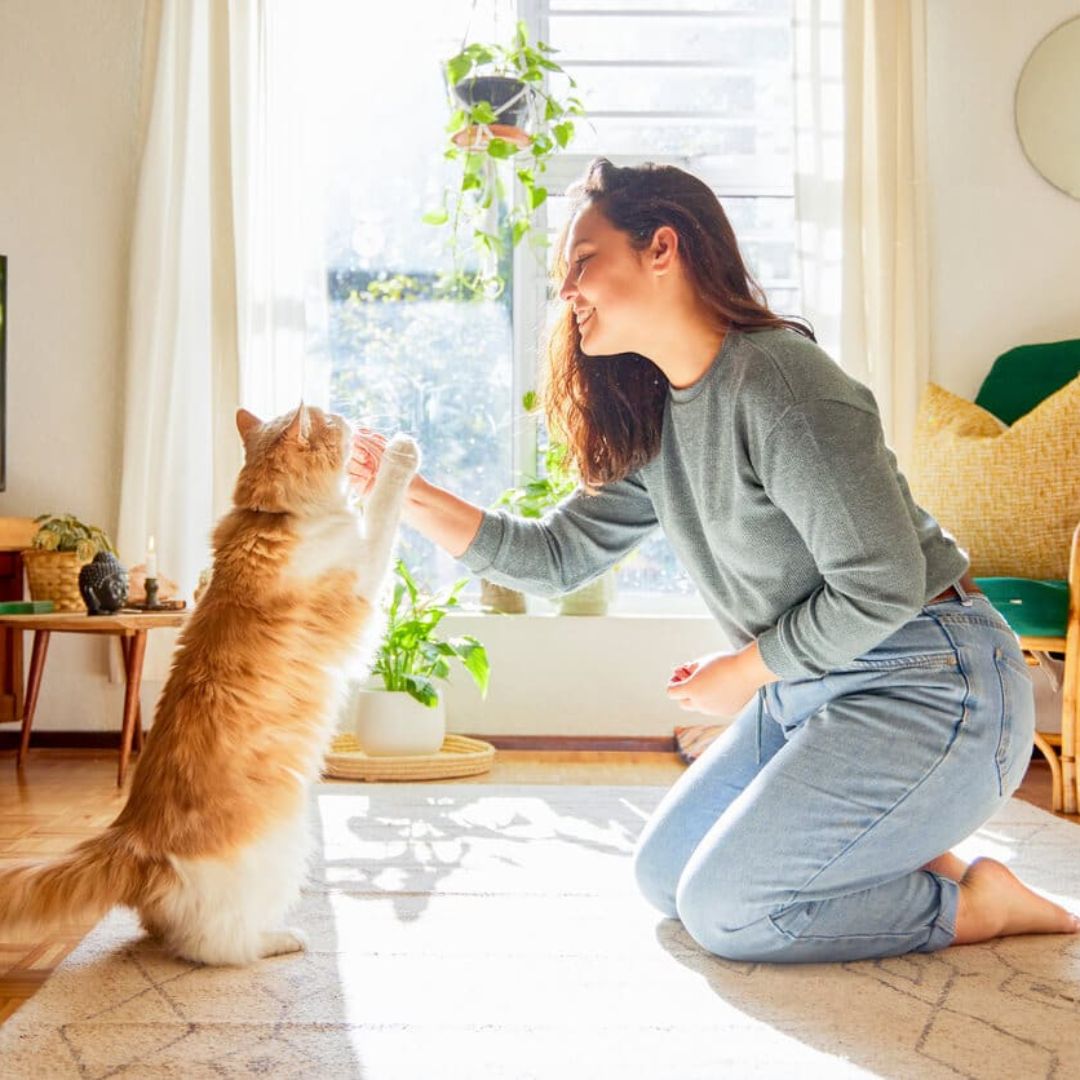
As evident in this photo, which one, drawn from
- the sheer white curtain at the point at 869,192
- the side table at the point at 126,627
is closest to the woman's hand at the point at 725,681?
the side table at the point at 126,627

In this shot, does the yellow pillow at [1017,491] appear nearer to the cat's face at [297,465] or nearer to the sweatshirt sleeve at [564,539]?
the sweatshirt sleeve at [564,539]

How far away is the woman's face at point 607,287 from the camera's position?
1.63 m

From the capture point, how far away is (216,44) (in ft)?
11.8

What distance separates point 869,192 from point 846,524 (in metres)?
2.44

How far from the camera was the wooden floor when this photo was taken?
1742 millimetres

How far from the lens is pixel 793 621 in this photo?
155cm

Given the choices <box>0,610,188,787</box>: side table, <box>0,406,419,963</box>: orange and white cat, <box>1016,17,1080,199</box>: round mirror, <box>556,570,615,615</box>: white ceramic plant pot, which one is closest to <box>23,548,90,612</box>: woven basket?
<box>0,610,188,787</box>: side table

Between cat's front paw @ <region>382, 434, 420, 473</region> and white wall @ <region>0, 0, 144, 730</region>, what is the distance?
2.09 meters

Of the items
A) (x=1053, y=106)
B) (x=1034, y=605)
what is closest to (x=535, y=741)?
(x=1034, y=605)

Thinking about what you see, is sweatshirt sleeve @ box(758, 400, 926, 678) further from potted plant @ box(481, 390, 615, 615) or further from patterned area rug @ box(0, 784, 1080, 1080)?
potted plant @ box(481, 390, 615, 615)

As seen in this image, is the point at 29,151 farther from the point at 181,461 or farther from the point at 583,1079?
the point at 583,1079

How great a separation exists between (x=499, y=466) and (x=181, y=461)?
3.17 ft

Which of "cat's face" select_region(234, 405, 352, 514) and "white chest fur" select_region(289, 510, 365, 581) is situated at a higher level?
"cat's face" select_region(234, 405, 352, 514)

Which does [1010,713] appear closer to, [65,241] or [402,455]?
[402,455]
